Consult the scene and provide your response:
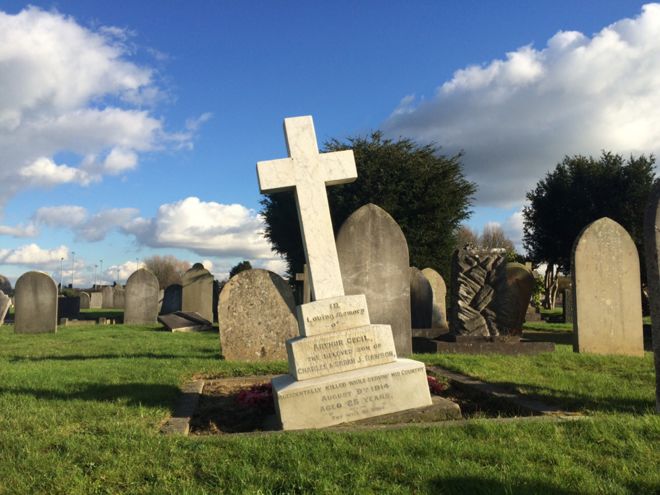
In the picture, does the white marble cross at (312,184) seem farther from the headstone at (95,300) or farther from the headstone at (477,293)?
the headstone at (95,300)

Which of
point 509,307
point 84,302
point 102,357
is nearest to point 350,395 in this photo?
point 509,307

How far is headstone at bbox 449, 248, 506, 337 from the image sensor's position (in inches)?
389

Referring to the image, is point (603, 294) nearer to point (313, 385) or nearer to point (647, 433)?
point (647, 433)

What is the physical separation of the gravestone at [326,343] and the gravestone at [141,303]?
14.7m

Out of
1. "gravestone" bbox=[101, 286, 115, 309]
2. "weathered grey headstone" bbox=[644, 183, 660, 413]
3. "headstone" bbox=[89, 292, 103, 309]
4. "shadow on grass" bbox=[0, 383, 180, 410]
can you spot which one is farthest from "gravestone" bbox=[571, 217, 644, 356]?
"gravestone" bbox=[101, 286, 115, 309]

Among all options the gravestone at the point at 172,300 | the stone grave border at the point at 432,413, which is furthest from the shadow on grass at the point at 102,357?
the gravestone at the point at 172,300

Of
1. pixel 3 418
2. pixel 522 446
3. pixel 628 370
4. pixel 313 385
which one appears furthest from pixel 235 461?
pixel 628 370

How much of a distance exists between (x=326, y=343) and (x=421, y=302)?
936 cm

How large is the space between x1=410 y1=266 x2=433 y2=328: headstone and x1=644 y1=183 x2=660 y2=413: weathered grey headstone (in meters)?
8.97

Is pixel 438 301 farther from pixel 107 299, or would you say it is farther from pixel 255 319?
pixel 107 299

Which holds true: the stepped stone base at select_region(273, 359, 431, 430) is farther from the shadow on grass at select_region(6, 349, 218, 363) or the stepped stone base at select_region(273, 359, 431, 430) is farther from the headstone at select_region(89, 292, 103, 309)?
the headstone at select_region(89, 292, 103, 309)

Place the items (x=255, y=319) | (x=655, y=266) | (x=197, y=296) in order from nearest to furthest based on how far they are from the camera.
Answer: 1. (x=655, y=266)
2. (x=255, y=319)
3. (x=197, y=296)

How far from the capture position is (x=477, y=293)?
9.95 metres

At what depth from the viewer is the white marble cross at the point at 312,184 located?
17.4ft
